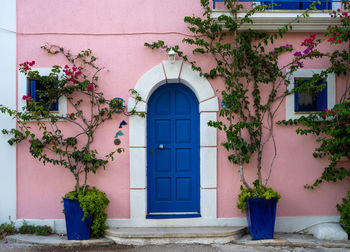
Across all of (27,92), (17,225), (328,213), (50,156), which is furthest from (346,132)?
(17,225)

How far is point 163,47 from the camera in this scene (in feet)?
15.7

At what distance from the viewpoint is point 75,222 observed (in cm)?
436

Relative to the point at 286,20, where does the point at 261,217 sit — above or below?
below

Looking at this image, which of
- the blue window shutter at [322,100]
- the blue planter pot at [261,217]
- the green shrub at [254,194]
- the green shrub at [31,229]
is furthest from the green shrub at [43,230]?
the blue window shutter at [322,100]

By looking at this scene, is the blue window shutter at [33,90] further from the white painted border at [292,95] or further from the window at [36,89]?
the white painted border at [292,95]

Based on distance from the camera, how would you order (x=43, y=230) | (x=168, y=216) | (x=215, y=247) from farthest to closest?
1. (x=168, y=216)
2. (x=43, y=230)
3. (x=215, y=247)

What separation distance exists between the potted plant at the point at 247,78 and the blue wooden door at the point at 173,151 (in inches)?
22.1

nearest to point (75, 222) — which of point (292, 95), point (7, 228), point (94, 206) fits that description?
point (94, 206)

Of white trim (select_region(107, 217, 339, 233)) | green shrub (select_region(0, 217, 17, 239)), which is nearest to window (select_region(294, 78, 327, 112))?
white trim (select_region(107, 217, 339, 233))

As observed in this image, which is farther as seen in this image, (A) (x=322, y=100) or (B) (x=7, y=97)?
(A) (x=322, y=100)

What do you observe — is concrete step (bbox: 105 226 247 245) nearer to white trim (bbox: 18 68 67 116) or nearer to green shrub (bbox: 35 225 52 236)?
green shrub (bbox: 35 225 52 236)

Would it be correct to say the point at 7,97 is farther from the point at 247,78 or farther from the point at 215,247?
the point at 215,247

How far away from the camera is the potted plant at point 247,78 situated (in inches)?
176

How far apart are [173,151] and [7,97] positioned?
109 inches
